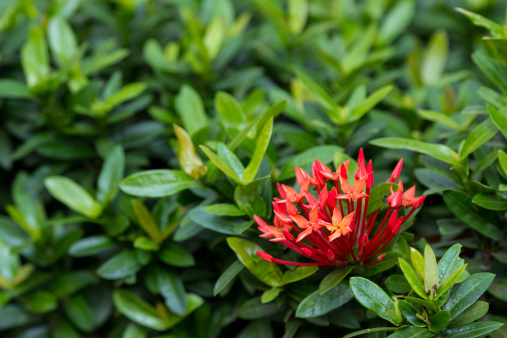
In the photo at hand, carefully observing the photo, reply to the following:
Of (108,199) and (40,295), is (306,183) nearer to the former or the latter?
(108,199)

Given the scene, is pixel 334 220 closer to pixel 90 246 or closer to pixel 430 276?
pixel 430 276

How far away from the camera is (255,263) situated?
1.18 m

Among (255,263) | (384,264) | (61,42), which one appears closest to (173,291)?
(255,263)

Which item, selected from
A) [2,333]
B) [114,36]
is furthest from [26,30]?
[2,333]

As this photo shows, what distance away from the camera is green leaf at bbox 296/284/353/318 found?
110cm

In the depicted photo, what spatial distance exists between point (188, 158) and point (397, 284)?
56 cm

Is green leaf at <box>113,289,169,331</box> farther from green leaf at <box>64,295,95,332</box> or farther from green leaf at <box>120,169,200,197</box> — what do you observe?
green leaf at <box>120,169,200,197</box>

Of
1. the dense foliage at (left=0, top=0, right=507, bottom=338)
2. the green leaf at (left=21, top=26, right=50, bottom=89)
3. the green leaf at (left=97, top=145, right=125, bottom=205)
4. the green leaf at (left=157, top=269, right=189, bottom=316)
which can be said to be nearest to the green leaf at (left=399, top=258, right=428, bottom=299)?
the dense foliage at (left=0, top=0, right=507, bottom=338)

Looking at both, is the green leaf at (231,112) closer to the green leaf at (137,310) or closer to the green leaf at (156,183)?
the green leaf at (156,183)

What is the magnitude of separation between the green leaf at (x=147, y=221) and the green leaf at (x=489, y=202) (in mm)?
784

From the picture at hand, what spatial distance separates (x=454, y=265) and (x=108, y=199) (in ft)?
2.95

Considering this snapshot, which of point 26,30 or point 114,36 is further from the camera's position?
point 114,36

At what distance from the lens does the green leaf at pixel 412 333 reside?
3.27ft

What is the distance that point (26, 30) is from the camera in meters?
1.74
